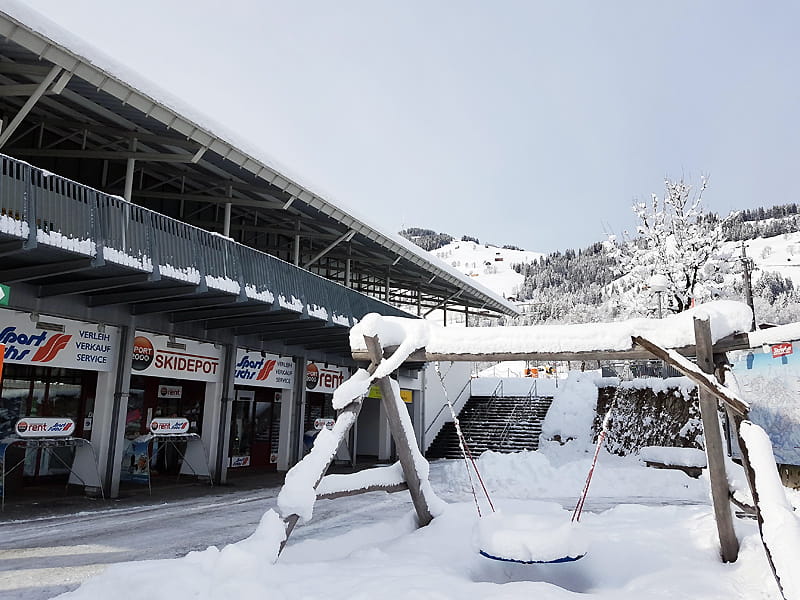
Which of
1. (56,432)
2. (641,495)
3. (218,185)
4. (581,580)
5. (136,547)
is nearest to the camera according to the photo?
(581,580)

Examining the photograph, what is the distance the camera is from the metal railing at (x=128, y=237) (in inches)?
367

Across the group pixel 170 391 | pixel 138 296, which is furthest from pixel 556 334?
pixel 170 391

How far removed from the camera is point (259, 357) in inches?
722

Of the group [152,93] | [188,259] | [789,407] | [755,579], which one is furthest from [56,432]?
[789,407]

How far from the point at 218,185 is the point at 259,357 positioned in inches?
209

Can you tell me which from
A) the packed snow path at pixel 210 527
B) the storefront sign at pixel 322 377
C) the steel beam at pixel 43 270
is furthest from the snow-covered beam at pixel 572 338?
the storefront sign at pixel 322 377

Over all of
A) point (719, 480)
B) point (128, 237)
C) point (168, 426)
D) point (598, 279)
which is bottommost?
point (719, 480)

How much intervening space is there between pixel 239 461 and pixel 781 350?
16403 millimetres

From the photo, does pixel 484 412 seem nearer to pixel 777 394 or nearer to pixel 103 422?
pixel 777 394

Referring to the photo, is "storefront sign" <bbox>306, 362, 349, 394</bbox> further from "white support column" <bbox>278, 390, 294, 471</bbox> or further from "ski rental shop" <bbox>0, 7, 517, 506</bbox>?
"white support column" <bbox>278, 390, 294, 471</bbox>

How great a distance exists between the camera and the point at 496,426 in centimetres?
2709

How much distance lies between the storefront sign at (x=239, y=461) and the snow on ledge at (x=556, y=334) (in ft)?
46.3

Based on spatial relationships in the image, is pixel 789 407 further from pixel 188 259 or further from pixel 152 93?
pixel 152 93

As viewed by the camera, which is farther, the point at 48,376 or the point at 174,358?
the point at 174,358
